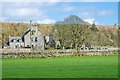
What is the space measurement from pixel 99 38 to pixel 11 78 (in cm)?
9540

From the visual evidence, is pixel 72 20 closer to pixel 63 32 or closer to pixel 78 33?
pixel 63 32

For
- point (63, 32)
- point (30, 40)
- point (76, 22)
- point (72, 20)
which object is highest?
point (72, 20)

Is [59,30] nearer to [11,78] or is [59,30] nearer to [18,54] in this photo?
[18,54]

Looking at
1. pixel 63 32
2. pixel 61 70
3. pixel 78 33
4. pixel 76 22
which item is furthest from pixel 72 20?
pixel 61 70

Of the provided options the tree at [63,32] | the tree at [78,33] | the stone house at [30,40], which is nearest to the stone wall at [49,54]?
the tree at [78,33]

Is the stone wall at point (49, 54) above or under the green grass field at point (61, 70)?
above

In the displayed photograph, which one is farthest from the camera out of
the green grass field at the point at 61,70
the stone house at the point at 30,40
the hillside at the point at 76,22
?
the stone house at the point at 30,40

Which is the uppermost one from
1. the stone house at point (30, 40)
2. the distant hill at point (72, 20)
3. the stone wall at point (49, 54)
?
the distant hill at point (72, 20)

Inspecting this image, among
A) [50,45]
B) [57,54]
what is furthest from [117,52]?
[50,45]

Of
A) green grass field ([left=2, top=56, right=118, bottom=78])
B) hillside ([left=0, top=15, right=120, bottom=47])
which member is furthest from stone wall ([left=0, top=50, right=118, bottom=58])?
hillside ([left=0, top=15, right=120, bottom=47])

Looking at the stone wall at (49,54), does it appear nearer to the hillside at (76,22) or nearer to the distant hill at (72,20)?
the distant hill at (72,20)

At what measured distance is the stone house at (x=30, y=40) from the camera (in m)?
92.4

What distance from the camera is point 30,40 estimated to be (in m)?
94.1

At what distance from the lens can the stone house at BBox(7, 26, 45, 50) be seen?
92375mm
